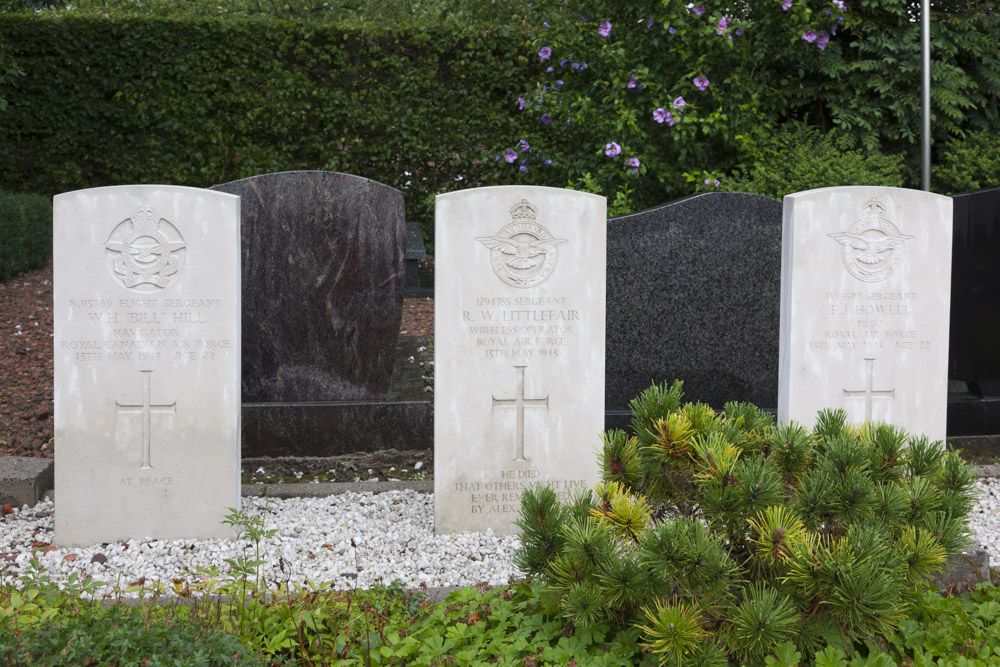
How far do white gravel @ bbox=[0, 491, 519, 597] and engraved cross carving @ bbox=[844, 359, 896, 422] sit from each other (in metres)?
1.84

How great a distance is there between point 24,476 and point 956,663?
4.06 metres

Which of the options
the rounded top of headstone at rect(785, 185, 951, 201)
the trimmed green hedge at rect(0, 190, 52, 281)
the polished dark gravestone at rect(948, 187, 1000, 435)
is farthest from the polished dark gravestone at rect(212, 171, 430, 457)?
the trimmed green hedge at rect(0, 190, 52, 281)

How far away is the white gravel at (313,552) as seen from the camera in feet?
12.1

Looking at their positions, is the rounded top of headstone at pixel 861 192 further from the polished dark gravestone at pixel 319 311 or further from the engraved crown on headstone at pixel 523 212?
the polished dark gravestone at pixel 319 311

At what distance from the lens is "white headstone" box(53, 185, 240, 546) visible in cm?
389

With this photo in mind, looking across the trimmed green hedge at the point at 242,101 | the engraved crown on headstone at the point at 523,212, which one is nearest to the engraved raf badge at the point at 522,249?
the engraved crown on headstone at the point at 523,212

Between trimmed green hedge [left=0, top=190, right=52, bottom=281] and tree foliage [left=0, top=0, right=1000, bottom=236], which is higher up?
tree foliage [left=0, top=0, right=1000, bottom=236]

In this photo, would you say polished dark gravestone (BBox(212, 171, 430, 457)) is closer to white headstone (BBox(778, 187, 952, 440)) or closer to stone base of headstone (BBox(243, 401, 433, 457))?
stone base of headstone (BBox(243, 401, 433, 457))

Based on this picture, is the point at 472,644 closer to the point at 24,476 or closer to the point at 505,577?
the point at 505,577

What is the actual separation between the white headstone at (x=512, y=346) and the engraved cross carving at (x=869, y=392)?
1.31 m

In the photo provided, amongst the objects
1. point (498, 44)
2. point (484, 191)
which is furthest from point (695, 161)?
point (484, 191)

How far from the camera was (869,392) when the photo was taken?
4.51 metres

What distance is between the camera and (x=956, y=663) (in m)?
2.46

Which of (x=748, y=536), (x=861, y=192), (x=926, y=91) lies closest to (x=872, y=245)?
(x=861, y=192)
